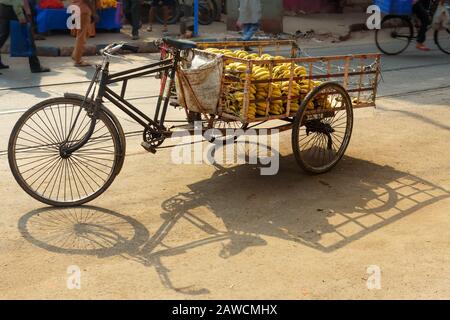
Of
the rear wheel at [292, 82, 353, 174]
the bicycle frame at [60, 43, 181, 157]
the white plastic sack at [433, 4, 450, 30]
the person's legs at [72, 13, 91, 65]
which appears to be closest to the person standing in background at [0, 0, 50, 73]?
the person's legs at [72, 13, 91, 65]

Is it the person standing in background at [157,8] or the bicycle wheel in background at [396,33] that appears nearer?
the bicycle wheel in background at [396,33]

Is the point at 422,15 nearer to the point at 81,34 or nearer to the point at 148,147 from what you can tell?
the point at 81,34

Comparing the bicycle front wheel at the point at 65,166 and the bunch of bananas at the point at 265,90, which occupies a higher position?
the bunch of bananas at the point at 265,90

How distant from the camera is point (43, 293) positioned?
11.3ft

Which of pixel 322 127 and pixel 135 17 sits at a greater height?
pixel 135 17

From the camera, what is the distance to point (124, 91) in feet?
15.6

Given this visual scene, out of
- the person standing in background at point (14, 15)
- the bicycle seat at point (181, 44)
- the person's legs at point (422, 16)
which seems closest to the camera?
the bicycle seat at point (181, 44)

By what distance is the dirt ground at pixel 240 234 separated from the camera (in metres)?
3.56

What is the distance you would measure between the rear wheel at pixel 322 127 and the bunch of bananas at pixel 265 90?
85 millimetres

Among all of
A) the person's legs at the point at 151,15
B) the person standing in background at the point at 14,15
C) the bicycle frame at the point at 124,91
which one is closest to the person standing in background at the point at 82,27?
the person standing in background at the point at 14,15

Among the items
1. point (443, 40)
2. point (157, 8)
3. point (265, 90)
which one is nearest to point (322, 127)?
point (265, 90)

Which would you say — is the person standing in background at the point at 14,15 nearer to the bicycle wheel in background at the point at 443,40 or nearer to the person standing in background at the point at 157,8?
the person standing in background at the point at 157,8

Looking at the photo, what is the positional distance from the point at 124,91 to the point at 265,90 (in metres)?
1.10
